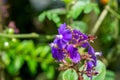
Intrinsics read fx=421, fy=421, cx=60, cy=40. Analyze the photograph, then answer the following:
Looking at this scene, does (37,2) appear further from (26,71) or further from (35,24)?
(26,71)

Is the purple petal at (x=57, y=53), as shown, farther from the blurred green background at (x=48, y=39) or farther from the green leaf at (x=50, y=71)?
the green leaf at (x=50, y=71)

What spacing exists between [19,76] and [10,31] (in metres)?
0.68

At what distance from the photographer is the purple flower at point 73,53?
89 cm

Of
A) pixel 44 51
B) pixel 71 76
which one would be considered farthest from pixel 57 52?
pixel 44 51

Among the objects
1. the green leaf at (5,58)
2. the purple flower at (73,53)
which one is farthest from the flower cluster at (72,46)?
the green leaf at (5,58)

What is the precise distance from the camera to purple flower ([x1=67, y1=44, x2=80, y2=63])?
89 centimetres

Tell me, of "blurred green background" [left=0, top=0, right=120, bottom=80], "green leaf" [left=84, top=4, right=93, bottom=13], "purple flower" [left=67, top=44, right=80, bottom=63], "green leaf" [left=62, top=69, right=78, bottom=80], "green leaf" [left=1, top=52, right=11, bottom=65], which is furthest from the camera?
"green leaf" [left=1, top=52, right=11, bottom=65]

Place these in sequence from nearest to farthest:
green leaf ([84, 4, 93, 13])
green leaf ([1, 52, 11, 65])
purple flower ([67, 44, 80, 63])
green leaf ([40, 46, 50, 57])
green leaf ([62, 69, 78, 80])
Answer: purple flower ([67, 44, 80, 63])
green leaf ([62, 69, 78, 80])
green leaf ([84, 4, 93, 13])
green leaf ([1, 52, 11, 65])
green leaf ([40, 46, 50, 57])

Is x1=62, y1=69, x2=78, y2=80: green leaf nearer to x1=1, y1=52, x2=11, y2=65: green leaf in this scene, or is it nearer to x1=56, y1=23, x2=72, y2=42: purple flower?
x1=56, y1=23, x2=72, y2=42: purple flower

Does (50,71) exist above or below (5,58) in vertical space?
below

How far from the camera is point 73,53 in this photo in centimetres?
89

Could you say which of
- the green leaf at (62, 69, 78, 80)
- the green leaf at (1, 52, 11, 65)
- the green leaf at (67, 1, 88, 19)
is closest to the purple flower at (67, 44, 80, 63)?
the green leaf at (62, 69, 78, 80)

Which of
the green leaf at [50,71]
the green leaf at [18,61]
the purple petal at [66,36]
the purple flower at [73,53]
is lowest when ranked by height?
the green leaf at [50,71]

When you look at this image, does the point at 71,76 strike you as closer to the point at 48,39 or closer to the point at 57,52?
the point at 57,52
